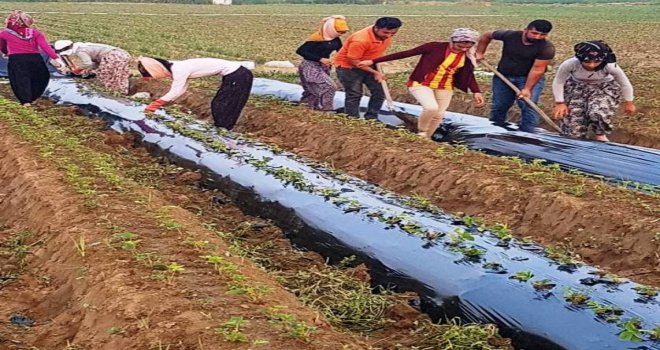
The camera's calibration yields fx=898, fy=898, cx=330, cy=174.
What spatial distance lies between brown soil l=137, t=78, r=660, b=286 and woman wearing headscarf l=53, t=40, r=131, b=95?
11.8 feet

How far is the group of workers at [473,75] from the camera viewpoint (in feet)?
26.7

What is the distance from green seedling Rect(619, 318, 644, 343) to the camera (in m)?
3.54

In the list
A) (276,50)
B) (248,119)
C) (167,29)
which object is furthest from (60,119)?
(167,29)

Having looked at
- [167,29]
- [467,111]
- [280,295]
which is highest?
[280,295]

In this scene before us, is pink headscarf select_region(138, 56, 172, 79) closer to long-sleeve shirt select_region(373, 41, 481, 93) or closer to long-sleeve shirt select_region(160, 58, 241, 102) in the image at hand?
long-sleeve shirt select_region(160, 58, 241, 102)

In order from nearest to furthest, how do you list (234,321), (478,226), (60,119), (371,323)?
(234,321) → (371,323) → (478,226) → (60,119)

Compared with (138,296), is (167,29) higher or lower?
lower

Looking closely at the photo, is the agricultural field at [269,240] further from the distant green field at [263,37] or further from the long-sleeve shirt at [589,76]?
the distant green field at [263,37]

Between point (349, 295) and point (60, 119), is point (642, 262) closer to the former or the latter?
point (349, 295)

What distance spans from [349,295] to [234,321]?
1129 millimetres

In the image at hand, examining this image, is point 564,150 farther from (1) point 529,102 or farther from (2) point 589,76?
(1) point 529,102

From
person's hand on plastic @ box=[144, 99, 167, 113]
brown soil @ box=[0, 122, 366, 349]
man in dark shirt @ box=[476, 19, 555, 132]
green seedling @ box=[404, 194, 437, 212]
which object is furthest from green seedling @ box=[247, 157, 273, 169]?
man in dark shirt @ box=[476, 19, 555, 132]

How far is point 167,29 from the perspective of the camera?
3316cm

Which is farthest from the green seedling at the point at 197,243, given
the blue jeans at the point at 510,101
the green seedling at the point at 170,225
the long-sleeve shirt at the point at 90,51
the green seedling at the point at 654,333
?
the long-sleeve shirt at the point at 90,51
